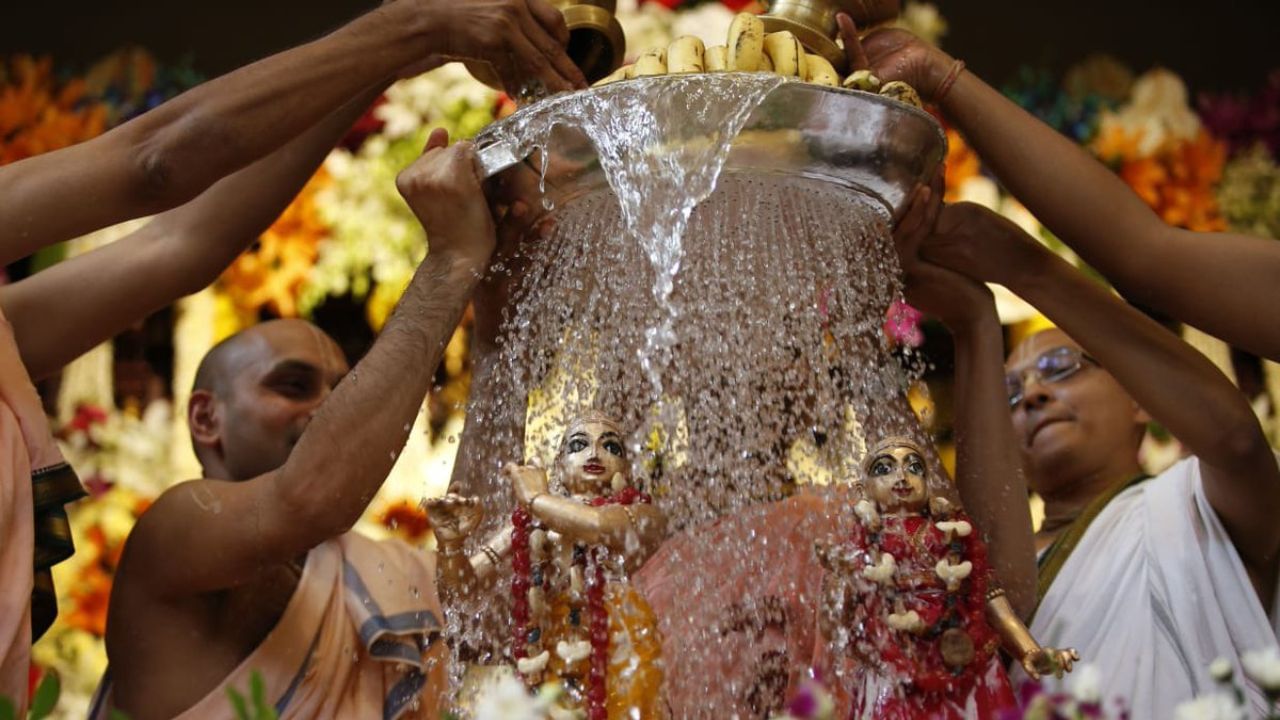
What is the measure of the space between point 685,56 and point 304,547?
0.69 m

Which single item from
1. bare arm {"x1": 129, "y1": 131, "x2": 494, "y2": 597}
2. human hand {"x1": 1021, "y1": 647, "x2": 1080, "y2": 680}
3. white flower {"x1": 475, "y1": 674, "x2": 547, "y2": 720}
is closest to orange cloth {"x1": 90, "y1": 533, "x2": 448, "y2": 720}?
bare arm {"x1": 129, "y1": 131, "x2": 494, "y2": 597}

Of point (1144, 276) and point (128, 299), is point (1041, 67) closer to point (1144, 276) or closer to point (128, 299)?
point (1144, 276)

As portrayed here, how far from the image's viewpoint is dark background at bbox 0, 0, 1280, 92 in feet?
12.9

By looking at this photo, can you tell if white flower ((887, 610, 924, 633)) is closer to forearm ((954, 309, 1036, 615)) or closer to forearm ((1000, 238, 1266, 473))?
forearm ((954, 309, 1036, 615))

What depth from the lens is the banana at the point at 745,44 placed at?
175 centimetres

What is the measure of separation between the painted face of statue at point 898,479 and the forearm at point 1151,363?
0.36 meters

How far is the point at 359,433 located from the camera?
73.7 inches

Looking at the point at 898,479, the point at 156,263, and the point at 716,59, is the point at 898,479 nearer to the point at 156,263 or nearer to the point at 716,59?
the point at 716,59

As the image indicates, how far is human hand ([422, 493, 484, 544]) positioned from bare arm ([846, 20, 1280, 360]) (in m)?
0.69

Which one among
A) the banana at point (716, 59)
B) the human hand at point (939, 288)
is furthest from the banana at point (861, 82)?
the human hand at point (939, 288)

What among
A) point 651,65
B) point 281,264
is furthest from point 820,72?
point 281,264

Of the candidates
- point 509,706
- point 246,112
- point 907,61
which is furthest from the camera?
point 907,61

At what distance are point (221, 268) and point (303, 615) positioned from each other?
1.53 feet

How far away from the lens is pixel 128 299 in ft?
7.13
